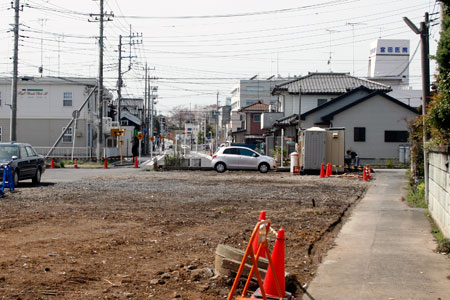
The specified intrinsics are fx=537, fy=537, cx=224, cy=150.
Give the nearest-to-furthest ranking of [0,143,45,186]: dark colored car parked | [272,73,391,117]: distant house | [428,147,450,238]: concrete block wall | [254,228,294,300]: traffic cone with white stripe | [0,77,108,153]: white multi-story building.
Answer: [254,228,294,300]: traffic cone with white stripe
[428,147,450,238]: concrete block wall
[0,143,45,186]: dark colored car parked
[0,77,108,153]: white multi-story building
[272,73,391,117]: distant house

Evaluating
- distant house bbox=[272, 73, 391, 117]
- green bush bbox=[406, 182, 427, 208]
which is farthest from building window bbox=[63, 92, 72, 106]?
green bush bbox=[406, 182, 427, 208]

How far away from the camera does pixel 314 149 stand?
31641 millimetres

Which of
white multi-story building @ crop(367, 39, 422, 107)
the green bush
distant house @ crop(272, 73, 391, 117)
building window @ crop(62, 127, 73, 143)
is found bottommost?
the green bush

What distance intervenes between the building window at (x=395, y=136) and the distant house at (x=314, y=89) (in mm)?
9716

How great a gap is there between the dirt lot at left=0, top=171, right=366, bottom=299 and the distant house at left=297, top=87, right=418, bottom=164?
80.8 ft

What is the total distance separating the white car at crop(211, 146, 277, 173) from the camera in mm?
32656

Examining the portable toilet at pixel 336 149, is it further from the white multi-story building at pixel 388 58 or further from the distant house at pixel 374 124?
the white multi-story building at pixel 388 58

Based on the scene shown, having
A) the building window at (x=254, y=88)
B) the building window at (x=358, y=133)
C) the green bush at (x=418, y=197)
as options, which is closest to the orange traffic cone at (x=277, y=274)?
the green bush at (x=418, y=197)

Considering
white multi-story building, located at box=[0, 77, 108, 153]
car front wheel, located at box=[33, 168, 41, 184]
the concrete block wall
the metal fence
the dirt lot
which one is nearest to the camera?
the dirt lot

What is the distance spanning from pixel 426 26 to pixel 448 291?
12.0 m

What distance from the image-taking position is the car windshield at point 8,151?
65.9ft

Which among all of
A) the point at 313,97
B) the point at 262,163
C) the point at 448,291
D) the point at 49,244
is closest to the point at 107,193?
the point at 49,244

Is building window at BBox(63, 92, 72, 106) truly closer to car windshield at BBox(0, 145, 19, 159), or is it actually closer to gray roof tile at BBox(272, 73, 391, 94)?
gray roof tile at BBox(272, 73, 391, 94)

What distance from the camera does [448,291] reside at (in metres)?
6.49
